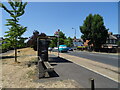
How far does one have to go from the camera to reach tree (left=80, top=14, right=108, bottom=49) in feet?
157

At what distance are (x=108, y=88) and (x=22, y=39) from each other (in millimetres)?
11264

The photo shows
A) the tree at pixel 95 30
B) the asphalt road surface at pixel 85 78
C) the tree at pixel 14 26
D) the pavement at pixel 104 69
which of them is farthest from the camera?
the tree at pixel 95 30

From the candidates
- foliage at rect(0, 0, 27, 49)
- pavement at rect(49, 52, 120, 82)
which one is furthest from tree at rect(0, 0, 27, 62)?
pavement at rect(49, 52, 120, 82)

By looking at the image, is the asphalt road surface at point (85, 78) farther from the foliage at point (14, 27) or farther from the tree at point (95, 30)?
the tree at point (95, 30)

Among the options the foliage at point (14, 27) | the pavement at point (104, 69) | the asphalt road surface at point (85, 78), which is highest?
the foliage at point (14, 27)

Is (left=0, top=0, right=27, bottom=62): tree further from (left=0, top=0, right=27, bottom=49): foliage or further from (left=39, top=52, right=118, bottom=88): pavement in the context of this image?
(left=39, top=52, right=118, bottom=88): pavement

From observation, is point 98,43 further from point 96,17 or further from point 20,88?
point 20,88

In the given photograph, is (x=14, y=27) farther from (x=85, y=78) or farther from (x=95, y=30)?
(x=95, y=30)

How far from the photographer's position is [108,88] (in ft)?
19.4

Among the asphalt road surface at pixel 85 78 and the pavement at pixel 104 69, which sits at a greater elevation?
the asphalt road surface at pixel 85 78

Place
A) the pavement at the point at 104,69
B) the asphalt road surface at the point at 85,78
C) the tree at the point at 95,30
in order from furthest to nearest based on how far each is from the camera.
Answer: the tree at the point at 95,30 → the pavement at the point at 104,69 → the asphalt road surface at the point at 85,78

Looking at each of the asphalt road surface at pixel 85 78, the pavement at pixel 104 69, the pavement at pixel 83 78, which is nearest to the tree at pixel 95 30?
the pavement at pixel 104 69

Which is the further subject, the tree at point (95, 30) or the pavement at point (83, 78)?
the tree at point (95, 30)

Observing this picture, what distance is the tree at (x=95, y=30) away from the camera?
4800 centimetres
